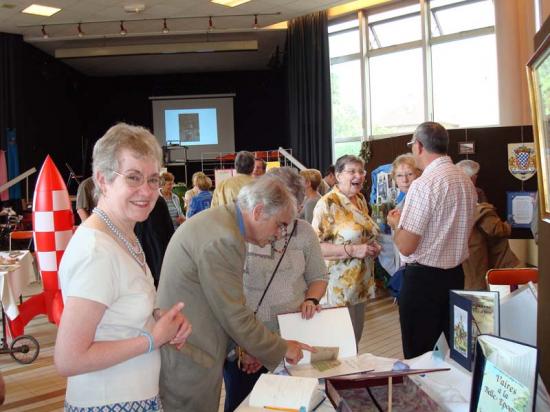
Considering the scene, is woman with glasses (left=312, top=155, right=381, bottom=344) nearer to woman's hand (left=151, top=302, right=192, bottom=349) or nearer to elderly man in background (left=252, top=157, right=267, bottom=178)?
woman's hand (left=151, top=302, right=192, bottom=349)

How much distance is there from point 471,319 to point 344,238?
1.39 metres

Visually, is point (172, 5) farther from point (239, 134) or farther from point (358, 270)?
point (358, 270)

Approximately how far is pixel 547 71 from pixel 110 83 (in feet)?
47.4

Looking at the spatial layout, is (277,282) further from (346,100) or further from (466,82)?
(346,100)

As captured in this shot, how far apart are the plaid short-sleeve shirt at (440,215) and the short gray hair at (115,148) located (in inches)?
56.0

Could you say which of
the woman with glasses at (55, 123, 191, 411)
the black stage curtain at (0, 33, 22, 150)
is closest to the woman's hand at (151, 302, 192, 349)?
the woman with glasses at (55, 123, 191, 411)

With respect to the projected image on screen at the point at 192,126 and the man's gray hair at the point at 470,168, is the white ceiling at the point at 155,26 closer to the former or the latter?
the projected image on screen at the point at 192,126

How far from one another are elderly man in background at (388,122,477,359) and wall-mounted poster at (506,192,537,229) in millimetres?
3511

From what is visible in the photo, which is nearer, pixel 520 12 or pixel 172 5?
pixel 520 12

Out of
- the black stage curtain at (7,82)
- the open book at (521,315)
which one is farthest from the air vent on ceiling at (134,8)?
the open book at (521,315)

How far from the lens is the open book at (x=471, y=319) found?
1593 mm

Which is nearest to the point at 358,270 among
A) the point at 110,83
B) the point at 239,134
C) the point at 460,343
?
the point at 460,343

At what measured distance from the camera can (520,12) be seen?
27.1ft

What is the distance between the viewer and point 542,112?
1.33m
